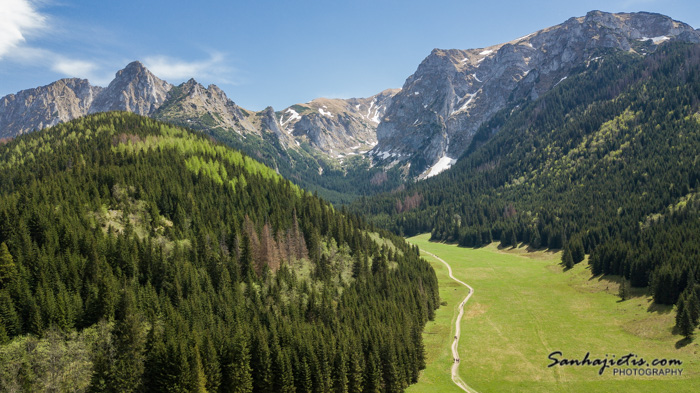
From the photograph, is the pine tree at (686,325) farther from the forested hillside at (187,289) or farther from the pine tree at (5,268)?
the pine tree at (5,268)

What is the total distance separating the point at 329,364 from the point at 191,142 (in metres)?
156

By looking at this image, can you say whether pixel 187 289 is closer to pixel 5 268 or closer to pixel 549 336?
pixel 5 268

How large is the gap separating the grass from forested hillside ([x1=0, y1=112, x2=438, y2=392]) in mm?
9554

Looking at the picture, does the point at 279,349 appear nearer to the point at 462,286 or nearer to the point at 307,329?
the point at 307,329

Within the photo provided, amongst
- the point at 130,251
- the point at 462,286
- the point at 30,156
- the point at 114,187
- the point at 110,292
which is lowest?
the point at 462,286

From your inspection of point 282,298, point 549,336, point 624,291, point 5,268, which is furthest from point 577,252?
point 5,268

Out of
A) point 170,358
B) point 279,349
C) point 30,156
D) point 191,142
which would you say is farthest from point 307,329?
point 30,156

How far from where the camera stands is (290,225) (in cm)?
13625

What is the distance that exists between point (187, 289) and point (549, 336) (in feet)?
288

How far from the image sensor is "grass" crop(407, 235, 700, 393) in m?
72.6

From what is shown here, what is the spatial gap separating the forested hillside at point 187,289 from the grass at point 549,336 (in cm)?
955

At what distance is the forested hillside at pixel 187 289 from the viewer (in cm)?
6819

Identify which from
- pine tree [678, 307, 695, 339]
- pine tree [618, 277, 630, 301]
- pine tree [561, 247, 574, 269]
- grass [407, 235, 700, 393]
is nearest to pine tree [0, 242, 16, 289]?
grass [407, 235, 700, 393]

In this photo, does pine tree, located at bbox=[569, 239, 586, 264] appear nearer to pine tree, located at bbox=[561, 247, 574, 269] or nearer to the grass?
pine tree, located at bbox=[561, 247, 574, 269]
